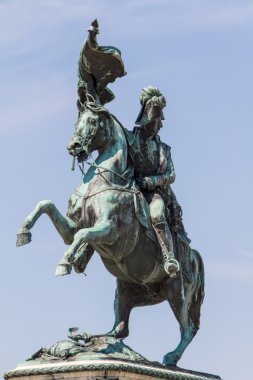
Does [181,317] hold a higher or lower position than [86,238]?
lower

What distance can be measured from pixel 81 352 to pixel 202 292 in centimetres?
292

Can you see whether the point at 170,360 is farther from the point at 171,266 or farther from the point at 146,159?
the point at 146,159

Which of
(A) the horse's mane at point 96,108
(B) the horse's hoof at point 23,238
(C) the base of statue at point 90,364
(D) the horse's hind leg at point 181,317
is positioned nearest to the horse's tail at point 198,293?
(D) the horse's hind leg at point 181,317

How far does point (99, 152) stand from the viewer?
1039 inches

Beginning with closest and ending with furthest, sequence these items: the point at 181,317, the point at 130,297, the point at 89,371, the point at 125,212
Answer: the point at 89,371
the point at 125,212
the point at 181,317
the point at 130,297

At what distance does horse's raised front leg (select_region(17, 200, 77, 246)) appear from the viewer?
1011 inches

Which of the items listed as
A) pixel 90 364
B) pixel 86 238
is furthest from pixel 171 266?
pixel 90 364

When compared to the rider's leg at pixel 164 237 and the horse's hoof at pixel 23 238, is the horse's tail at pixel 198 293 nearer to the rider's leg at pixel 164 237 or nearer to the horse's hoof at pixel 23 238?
the rider's leg at pixel 164 237

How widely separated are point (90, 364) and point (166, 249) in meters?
2.18

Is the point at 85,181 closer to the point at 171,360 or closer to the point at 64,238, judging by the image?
the point at 64,238

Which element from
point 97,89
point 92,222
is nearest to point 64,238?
point 92,222

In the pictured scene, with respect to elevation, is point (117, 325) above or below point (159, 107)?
below

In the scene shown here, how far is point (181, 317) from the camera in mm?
27000

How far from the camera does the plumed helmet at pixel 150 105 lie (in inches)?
1062
